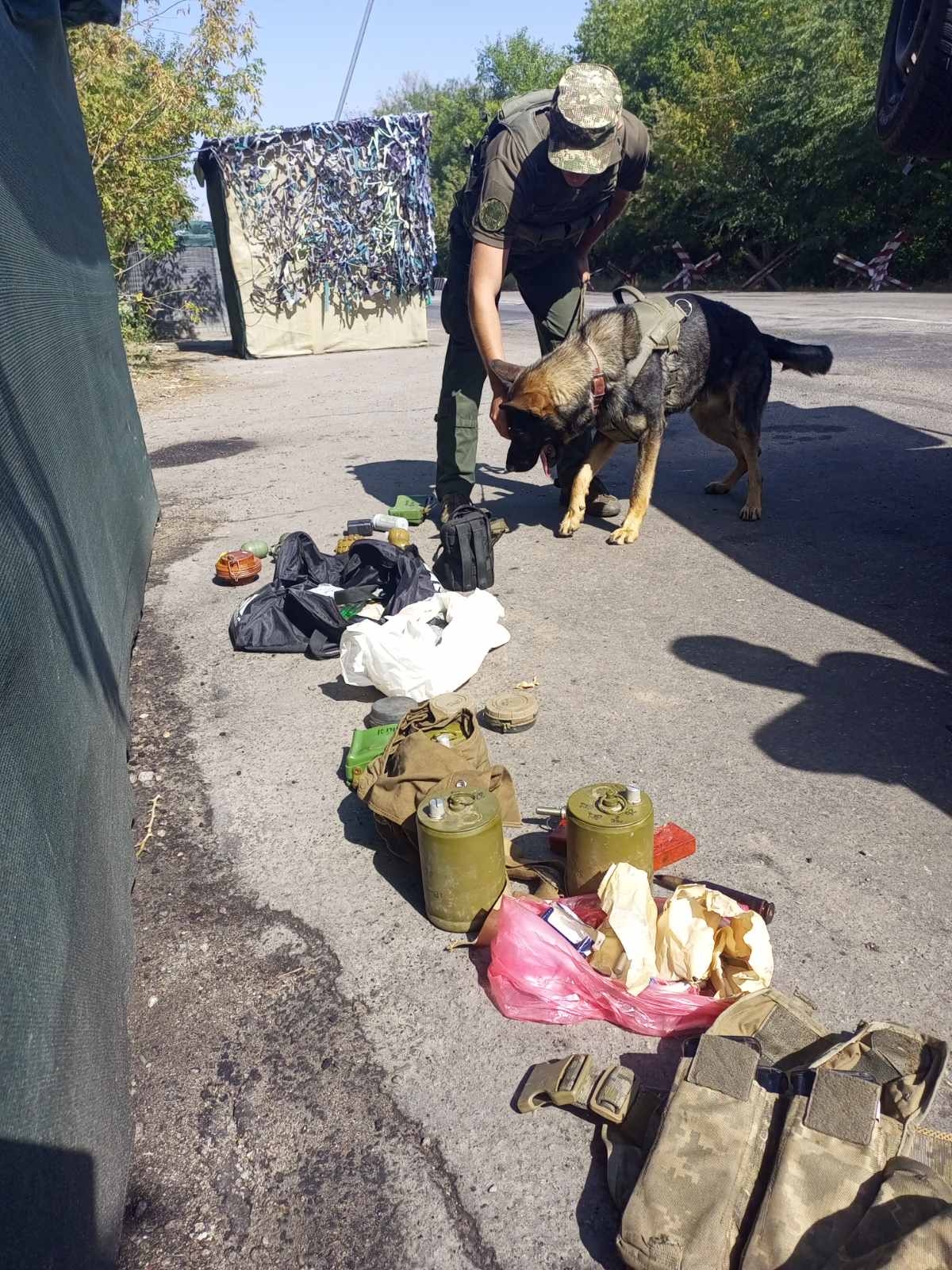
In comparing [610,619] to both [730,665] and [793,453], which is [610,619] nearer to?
[730,665]

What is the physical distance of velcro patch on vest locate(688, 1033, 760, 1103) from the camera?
5.80ft

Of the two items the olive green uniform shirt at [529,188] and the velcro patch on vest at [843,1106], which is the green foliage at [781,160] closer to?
the olive green uniform shirt at [529,188]

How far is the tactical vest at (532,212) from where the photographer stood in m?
5.07

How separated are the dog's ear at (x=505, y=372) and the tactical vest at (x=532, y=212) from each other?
753mm

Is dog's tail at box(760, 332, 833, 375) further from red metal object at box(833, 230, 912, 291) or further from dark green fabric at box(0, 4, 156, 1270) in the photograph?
red metal object at box(833, 230, 912, 291)

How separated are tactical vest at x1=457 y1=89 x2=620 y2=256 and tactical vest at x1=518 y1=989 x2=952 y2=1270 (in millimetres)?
4578

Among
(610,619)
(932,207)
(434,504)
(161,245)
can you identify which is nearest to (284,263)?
(161,245)

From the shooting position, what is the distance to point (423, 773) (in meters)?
2.84

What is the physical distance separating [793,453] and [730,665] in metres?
3.85

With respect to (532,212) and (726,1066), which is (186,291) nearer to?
(532,212)

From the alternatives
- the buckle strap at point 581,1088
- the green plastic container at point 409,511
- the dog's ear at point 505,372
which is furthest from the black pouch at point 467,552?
the buckle strap at point 581,1088

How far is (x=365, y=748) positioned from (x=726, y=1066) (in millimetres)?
1831

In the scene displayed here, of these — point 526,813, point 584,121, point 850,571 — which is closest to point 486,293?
point 584,121

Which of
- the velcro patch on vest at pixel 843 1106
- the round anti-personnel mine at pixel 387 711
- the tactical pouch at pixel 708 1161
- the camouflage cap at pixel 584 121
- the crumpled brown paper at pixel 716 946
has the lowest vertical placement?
the round anti-personnel mine at pixel 387 711
